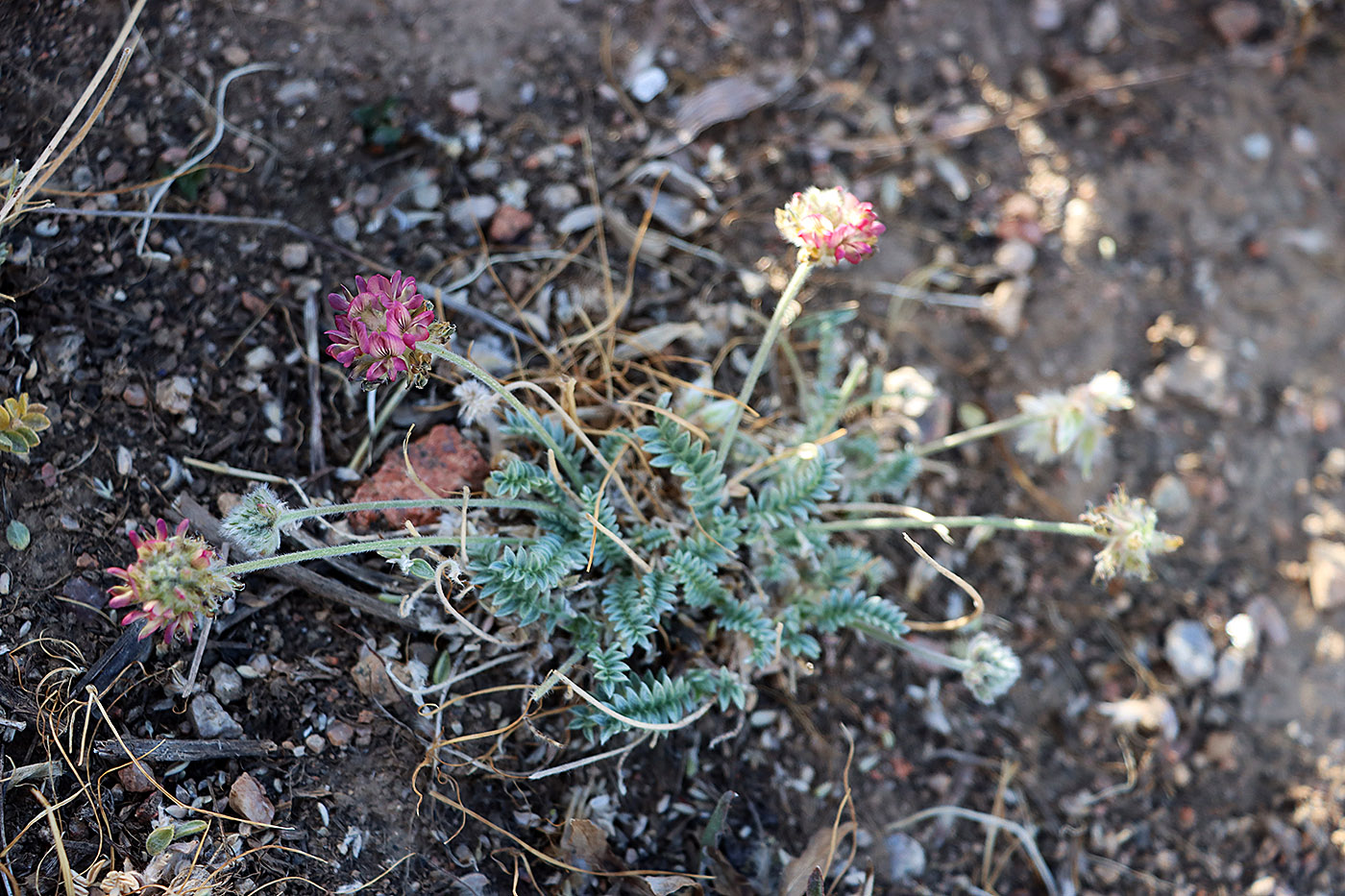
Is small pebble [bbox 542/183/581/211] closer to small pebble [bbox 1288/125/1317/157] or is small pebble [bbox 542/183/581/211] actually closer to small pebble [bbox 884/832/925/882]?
small pebble [bbox 884/832/925/882]

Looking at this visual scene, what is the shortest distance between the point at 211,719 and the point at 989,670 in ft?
5.31

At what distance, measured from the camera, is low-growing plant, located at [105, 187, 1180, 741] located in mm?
1693

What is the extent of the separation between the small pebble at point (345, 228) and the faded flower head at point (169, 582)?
1.06 meters

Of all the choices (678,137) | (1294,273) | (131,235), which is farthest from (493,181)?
(1294,273)

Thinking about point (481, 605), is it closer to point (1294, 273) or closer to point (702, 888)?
point (702, 888)

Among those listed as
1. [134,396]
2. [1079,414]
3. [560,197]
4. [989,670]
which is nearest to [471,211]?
[560,197]

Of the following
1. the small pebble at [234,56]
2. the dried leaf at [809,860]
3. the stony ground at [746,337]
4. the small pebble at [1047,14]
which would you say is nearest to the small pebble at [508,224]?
the stony ground at [746,337]

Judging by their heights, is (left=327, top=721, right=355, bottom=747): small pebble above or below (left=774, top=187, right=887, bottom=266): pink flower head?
below

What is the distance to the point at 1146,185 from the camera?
292 cm

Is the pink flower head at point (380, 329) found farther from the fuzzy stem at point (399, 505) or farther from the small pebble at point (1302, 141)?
the small pebble at point (1302, 141)

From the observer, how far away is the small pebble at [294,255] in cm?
212

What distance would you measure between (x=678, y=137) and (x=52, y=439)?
5.54 feet

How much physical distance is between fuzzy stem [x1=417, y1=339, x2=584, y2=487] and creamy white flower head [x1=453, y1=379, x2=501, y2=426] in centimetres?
5

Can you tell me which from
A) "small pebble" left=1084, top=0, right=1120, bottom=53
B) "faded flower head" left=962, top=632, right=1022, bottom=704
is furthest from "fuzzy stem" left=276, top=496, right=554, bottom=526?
"small pebble" left=1084, top=0, right=1120, bottom=53
